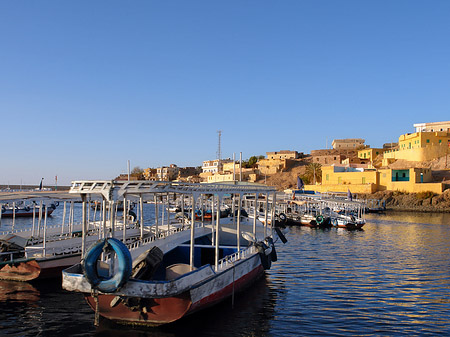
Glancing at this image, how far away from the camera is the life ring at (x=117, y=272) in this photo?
10766 mm

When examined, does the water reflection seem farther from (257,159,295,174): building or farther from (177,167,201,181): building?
(177,167,201,181): building

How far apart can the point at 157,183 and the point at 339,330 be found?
7556 millimetres

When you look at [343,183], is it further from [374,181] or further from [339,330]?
[339,330]

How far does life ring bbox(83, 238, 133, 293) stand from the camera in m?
10.8

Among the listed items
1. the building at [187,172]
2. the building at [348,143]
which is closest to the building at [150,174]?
the building at [187,172]

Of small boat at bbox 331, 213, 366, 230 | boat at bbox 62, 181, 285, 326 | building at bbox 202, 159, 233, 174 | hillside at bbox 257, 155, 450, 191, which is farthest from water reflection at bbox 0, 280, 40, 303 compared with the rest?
building at bbox 202, 159, 233, 174

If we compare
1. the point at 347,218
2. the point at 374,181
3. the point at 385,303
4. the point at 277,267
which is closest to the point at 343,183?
the point at 374,181

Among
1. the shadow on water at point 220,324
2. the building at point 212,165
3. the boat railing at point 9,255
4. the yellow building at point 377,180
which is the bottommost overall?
the shadow on water at point 220,324

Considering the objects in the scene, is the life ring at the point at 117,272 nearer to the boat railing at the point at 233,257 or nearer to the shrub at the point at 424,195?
the boat railing at the point at 233,257

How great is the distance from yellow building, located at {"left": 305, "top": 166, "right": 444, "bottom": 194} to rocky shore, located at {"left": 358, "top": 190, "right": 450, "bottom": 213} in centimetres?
130

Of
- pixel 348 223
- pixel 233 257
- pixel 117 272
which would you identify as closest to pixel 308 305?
pixel 233 257

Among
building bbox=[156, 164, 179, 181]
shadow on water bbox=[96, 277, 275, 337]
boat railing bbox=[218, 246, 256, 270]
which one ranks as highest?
building bbox=[156, 164, 179, 181]

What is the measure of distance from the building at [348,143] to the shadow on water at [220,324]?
127m

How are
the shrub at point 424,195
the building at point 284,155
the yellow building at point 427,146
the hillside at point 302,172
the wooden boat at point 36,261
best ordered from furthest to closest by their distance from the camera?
1. the building at point 284,155
2. the yellow building at point 427,146
3. the hillside at point 302,172
4. the shrub at point 424,195
5. the wooden boat at point 36,261
